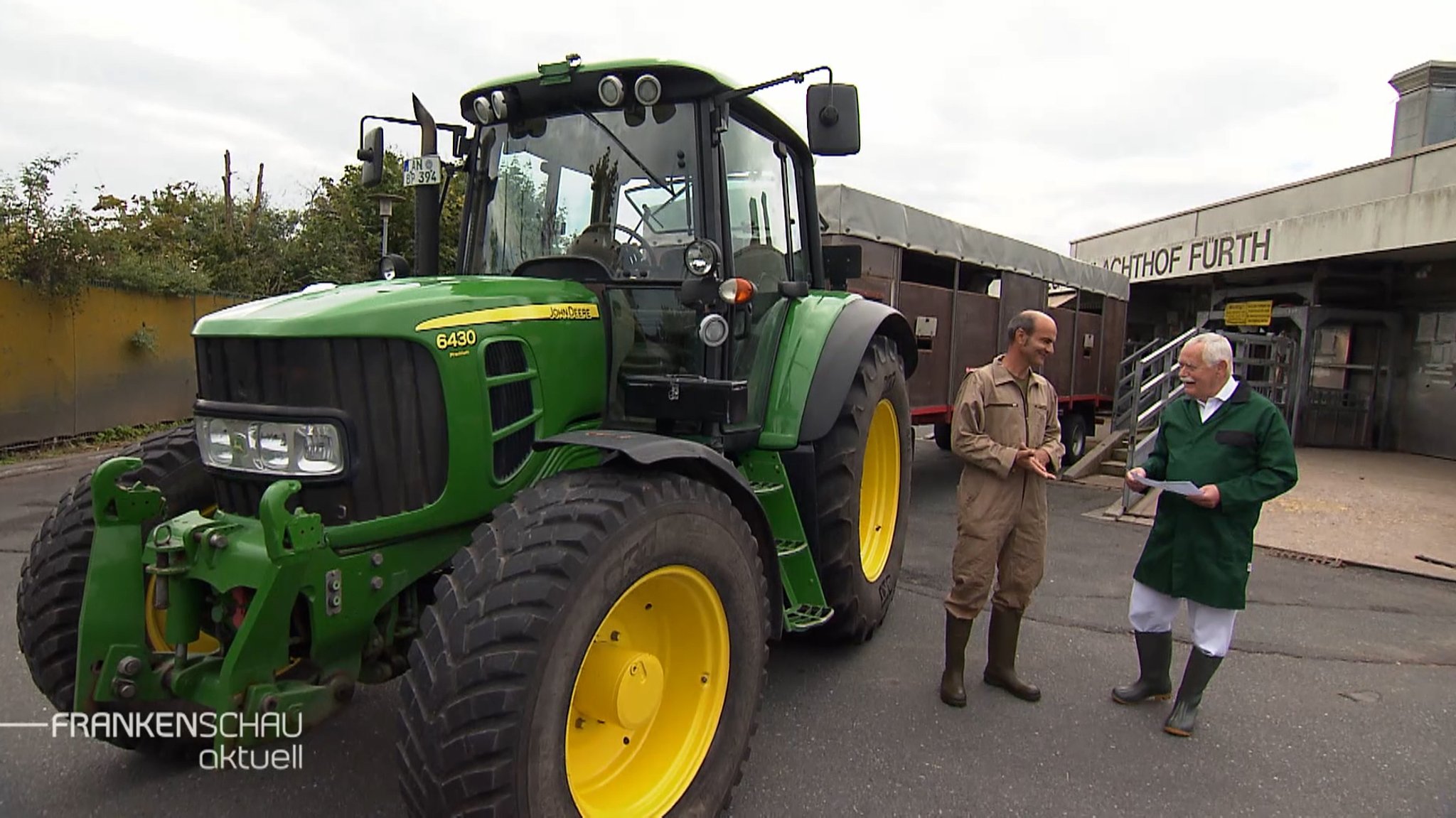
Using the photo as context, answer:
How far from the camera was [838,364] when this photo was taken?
3699 millimetres

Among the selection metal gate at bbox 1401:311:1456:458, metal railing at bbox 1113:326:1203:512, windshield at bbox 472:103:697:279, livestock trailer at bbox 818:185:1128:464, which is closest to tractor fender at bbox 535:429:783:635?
windshield at bbox 472:103:697:279

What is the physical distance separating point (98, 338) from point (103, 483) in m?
9.87

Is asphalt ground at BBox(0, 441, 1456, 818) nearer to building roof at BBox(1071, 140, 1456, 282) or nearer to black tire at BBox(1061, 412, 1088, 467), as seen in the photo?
black tire at BBox(1061, 412, 1088, 467)

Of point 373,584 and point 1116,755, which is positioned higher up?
point 373,584

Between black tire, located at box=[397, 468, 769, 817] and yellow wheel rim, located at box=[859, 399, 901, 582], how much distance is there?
2.20m

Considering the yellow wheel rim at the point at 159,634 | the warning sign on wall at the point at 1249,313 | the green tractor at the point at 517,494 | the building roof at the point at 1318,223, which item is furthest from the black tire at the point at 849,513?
the warning sign on wall at the point at 1249,313

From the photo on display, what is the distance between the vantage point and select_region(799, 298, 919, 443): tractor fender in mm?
3545

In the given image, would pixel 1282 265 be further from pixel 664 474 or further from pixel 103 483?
pixel 103 483

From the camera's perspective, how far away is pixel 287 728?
2104 mm

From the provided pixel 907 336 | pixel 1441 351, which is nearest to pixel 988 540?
pixel 907 336

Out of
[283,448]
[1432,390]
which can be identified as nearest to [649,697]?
[283,448]

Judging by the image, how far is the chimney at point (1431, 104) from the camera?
11.9 m

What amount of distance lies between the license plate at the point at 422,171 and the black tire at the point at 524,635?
67.0 inches

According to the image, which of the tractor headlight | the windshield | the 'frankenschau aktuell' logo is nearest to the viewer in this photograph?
the 'frankenschau aktuell' logo
